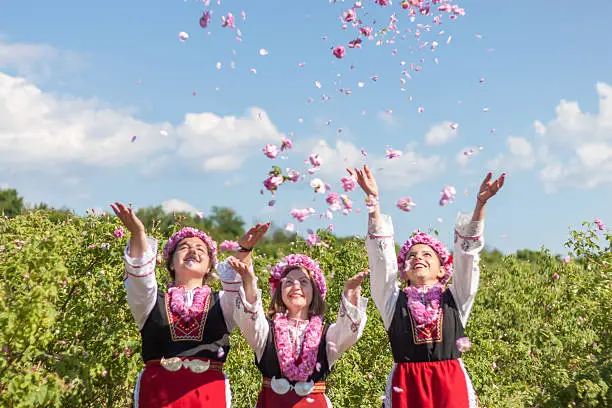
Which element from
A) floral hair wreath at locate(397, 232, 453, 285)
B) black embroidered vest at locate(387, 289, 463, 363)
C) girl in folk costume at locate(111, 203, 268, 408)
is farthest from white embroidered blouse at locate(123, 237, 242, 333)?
floral hair wreath at locate(397, 232, 453, 285)

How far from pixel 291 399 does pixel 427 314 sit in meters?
0.89

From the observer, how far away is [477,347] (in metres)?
6.92

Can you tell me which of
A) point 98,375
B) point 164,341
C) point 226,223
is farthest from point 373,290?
point 226,223

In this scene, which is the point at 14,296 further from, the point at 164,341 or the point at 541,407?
the point at 541,407

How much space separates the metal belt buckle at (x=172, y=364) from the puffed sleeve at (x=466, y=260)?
161 cm

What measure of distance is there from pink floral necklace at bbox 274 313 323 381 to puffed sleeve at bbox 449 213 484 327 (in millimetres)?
833

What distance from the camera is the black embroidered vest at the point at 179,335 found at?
3955mm

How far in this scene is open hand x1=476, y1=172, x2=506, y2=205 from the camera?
12.9 ft

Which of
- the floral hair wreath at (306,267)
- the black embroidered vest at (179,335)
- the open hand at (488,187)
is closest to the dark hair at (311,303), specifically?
the floral hair wreath at (306,267)

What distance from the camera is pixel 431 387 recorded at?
3.87m

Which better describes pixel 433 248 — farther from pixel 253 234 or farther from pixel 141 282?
pixel 141 282

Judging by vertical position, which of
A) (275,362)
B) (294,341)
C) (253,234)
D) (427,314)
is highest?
(253,234)

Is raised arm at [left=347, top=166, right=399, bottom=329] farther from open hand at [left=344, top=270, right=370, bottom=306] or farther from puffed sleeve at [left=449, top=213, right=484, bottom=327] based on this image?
puffed sleeve at [left=449, top=213, right=484, bottom=327]

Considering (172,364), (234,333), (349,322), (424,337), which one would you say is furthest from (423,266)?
(234,333)
